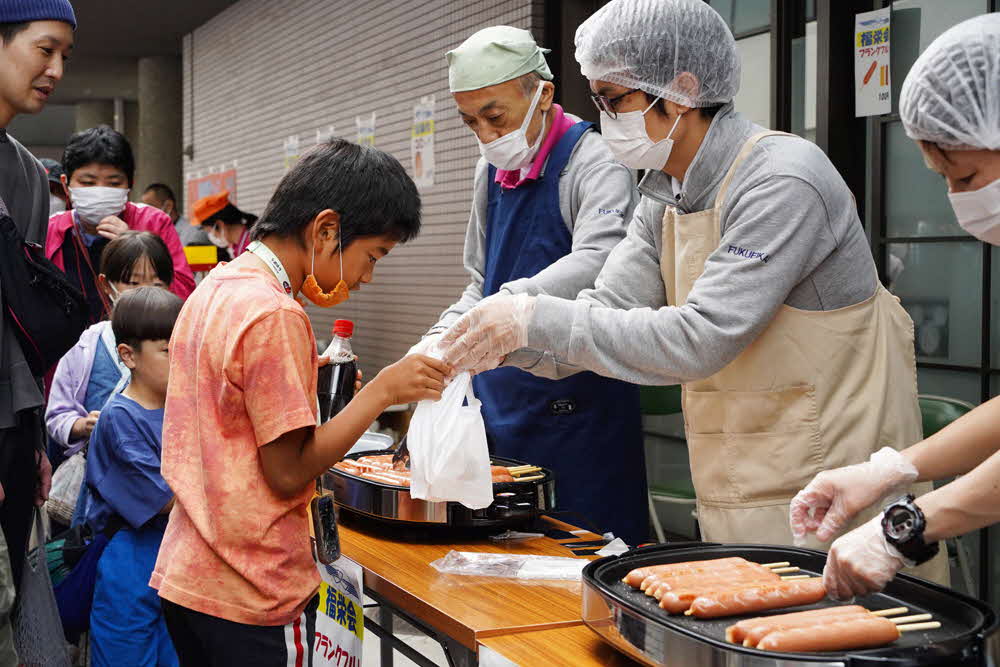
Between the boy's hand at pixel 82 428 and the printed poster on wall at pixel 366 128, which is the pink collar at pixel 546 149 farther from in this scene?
the printed poster on wall at pixel 366 128

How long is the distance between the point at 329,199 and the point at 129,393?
132 cm

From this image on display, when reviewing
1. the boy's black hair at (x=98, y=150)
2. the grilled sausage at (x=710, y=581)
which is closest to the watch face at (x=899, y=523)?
the grilled sausage at (x=710, y=581)

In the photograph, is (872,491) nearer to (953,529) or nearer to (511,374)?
(953,529)

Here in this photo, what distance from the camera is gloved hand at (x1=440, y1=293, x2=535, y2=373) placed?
1.83 meters

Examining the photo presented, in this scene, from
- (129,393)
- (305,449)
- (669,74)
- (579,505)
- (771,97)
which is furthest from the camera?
(771,97)

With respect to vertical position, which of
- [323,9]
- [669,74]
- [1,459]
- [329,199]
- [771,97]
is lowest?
[1,459]

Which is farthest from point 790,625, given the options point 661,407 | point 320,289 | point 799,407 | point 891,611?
point 661,407

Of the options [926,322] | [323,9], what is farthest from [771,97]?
[323,9]

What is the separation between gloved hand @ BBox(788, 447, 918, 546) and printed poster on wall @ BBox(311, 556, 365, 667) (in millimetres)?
819

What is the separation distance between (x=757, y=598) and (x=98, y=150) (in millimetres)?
3293

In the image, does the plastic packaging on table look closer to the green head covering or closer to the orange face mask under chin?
the orange face mask under chin

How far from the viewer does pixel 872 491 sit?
1492 mm

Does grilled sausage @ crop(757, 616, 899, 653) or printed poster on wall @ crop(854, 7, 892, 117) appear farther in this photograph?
printed poster on wall @ crop(854, 7, 892, 117)

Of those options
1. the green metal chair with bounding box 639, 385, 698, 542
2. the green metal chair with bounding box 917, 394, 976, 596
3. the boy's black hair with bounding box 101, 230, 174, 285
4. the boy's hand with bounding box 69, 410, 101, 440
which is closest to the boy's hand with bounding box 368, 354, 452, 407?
the boy's hand with bounding box 69, 410, 101, 440
